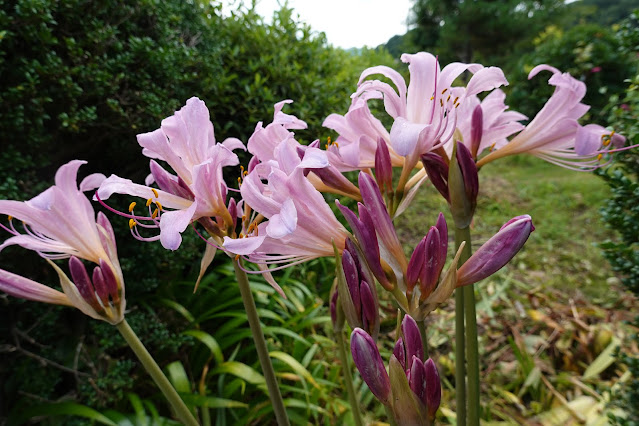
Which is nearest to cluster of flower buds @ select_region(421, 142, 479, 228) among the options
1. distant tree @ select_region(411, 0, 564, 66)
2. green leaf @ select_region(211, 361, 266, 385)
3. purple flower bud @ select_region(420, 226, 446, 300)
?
purple flower bud @ select_region(420, 226, 446, 300)

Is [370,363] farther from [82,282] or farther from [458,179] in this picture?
[82,282]

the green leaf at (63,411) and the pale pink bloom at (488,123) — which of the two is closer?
the pale pink bloom at (488,123)

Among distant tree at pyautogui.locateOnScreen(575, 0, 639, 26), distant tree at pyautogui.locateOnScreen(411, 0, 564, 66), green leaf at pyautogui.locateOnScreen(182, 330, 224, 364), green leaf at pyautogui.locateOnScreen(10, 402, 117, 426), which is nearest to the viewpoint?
green leaf at pyautogui.locateOnScreen(10, 402, 117, 426)

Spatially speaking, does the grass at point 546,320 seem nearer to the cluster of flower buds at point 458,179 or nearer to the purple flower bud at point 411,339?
the cluster of flower buds at point 458,179

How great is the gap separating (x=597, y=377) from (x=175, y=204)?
1.95 metres

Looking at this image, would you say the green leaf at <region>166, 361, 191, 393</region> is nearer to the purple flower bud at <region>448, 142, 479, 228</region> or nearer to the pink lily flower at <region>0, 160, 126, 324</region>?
the pink lily flower at <region>0, 160, 126, 324</region>

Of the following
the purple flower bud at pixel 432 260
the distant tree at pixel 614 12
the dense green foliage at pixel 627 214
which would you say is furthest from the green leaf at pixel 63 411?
the distant tree at pixel 614 12

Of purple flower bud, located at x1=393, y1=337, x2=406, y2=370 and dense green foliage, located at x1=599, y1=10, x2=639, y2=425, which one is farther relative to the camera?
dense green foliage, located at x1=599, y1=10, x2=639, y2=425

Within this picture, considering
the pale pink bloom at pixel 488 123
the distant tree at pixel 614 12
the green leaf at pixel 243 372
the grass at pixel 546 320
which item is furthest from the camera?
the distant tree at pixel 614 12

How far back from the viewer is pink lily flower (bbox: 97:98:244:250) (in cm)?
51

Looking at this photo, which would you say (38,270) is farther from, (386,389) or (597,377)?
(597,377)

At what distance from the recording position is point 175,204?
0.55 meters

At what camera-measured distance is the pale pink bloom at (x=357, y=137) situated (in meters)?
0.55

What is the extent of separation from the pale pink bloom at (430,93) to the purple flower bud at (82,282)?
0.46m
